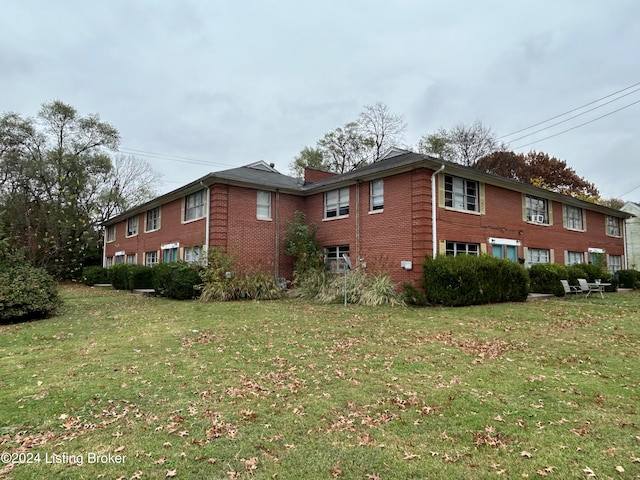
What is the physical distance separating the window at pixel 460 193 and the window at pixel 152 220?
1671 cm

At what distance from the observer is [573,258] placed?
70.8 feet

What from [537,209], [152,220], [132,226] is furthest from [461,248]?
[132,226]

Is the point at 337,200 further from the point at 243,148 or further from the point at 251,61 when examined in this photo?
the point at 243,148

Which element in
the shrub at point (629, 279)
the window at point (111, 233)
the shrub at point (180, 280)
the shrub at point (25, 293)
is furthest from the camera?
the window at point (111, 233)

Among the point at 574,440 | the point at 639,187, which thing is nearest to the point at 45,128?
the point at 574,440

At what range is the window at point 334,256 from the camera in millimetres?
16956

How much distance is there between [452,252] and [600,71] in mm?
10702

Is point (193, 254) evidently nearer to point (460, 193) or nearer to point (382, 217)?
point (382, 217)

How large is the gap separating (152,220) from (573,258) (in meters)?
25.3

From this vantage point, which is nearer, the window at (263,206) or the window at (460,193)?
the window at (460,193)

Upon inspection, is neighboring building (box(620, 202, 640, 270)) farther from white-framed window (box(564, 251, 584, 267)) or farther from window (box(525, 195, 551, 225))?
window (box(525, 195, 551, 225))

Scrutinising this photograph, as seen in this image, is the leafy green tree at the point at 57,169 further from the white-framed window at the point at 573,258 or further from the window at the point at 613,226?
the window at the point at 613,226

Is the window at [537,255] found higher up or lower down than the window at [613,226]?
lower down

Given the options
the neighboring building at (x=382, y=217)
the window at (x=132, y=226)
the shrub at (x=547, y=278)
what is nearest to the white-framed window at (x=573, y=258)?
the neighboring building at (x=382, y=217)
